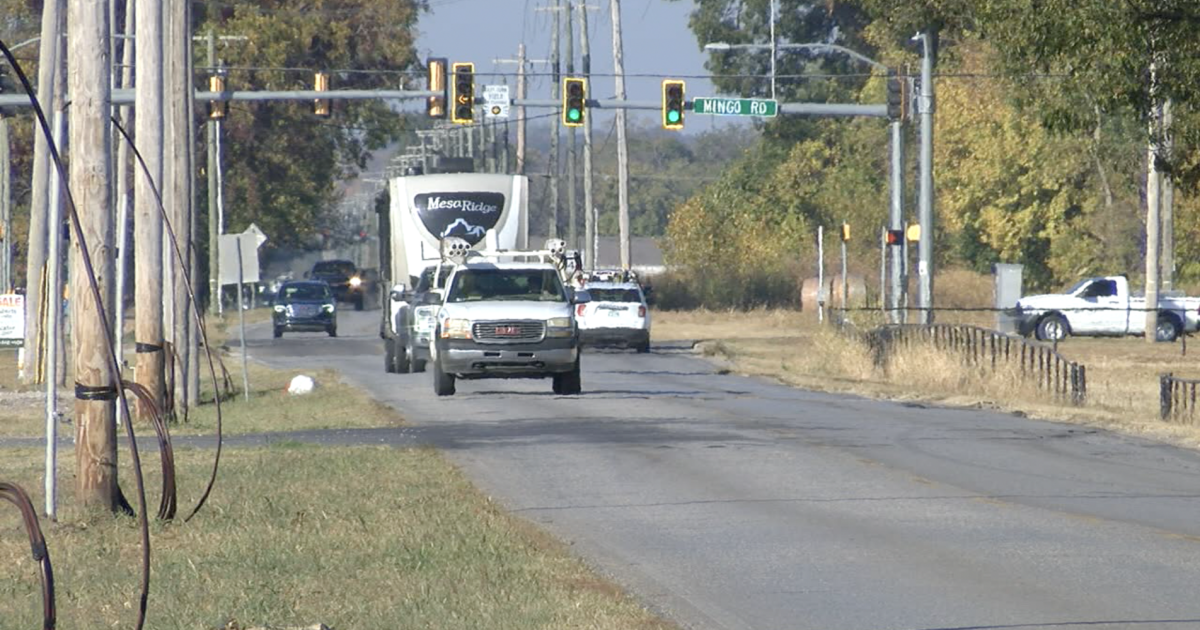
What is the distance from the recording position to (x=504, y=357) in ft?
91.0

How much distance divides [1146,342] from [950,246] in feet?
93.1

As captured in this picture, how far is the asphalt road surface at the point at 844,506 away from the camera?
1080cm

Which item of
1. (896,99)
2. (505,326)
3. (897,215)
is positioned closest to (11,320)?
(505,326)

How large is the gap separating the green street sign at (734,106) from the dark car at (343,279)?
139ft

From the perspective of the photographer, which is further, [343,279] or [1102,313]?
[343,279]

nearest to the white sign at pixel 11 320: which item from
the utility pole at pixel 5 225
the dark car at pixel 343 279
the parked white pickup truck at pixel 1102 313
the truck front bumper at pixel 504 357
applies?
the utility pole at pixel 5 225

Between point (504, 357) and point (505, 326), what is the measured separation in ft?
1.41

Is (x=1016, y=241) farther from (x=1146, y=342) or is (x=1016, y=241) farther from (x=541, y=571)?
(x=541, y=571)

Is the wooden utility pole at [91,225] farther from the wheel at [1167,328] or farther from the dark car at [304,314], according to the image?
the dark car at [304,314]

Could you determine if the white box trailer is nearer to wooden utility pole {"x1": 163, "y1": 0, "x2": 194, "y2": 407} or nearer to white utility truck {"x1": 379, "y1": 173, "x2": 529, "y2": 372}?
white utility truck {"x1": 379, "y1": 173, "x2": 529, "y2": 372}

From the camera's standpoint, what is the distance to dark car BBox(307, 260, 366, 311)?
9025 cm

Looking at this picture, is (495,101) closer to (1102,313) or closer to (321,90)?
(321,90)

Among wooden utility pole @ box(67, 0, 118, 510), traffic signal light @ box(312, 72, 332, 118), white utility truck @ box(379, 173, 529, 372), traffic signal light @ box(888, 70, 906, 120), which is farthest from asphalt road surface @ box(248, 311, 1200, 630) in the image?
traffic signal light @ box(312, 72, 332, 118)

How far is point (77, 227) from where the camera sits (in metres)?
10.3
